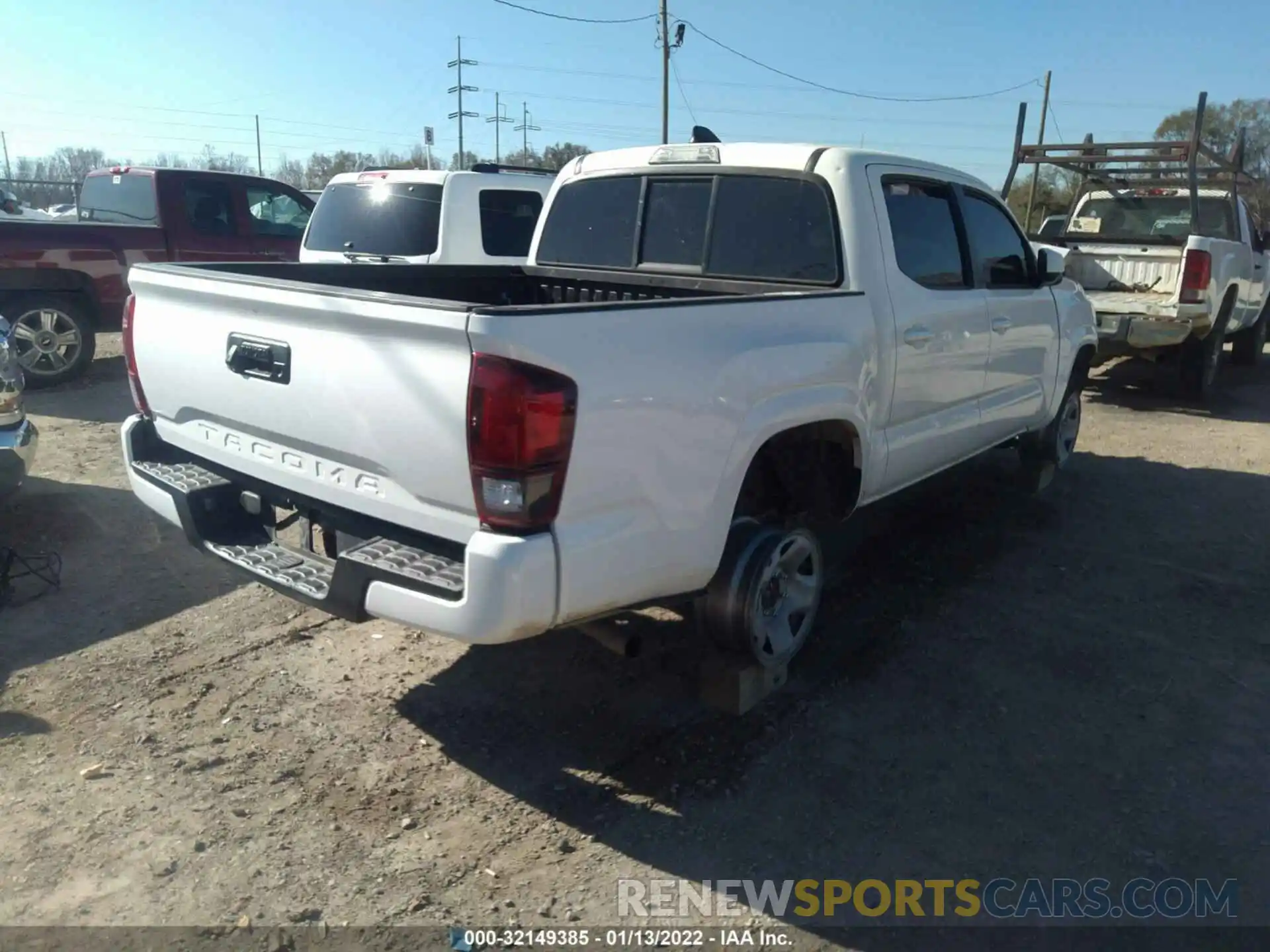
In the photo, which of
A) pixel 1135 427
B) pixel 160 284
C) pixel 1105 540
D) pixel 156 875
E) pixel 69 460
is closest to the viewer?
pixel 156 875

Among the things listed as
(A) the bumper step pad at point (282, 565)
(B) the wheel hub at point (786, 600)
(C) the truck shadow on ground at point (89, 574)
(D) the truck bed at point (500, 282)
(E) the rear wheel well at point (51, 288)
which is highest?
(D) the truck bed at point (500, 282)

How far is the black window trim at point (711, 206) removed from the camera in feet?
13.3

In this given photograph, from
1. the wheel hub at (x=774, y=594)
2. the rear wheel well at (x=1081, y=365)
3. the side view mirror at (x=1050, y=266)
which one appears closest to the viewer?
the wheel hub at (x=774, y=594)

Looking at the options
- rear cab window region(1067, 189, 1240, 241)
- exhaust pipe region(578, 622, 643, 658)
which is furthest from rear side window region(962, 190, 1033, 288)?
rear cab window region(1067, 189, 1240, 241)

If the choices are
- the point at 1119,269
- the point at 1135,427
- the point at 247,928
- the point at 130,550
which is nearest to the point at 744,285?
the point at 247,928

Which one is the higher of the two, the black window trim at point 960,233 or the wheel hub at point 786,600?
the black window trim at point 960,233

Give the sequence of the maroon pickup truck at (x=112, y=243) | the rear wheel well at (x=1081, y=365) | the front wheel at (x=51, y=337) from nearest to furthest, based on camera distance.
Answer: the rear wheel well at (x=1081, y=365), the maroon pickup truck at (x=112, y=243), the front wheel at (x=51, y=337)

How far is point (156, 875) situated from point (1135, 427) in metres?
8.53

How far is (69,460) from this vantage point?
6.78m

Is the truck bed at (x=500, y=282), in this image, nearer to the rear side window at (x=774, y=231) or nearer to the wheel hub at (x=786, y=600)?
the rear side window at (x=774, y=231)

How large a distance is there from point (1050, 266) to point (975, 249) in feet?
3.09

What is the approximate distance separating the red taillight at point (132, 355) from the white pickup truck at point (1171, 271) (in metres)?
8.35

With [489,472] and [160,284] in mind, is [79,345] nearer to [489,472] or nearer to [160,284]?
[160,284]

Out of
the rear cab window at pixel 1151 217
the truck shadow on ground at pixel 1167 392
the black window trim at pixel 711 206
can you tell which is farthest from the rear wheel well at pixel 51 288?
the rear cab window at pixel 1151 217
